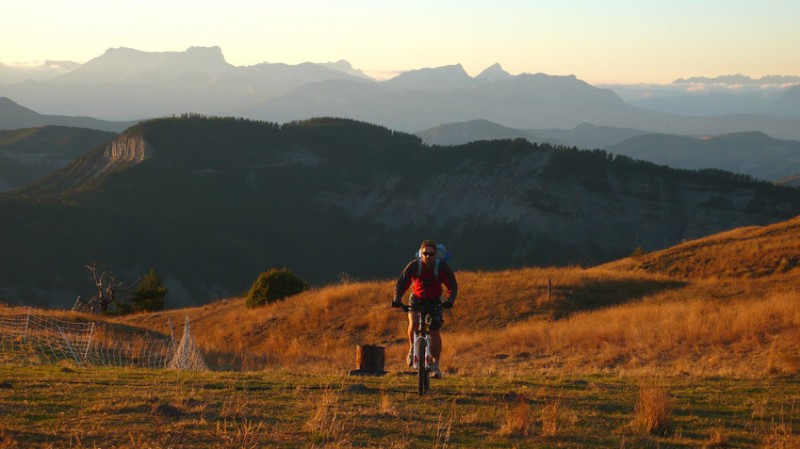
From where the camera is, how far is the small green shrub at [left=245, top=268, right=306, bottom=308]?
120 ft

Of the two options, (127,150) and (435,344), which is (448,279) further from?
(127,150)

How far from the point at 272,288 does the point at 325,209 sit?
4291 inches

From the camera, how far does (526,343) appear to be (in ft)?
67.8

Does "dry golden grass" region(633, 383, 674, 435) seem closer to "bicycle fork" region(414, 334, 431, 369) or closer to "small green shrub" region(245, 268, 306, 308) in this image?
"bicycle fork" region(414, 334, 431, 369)

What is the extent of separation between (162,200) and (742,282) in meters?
117

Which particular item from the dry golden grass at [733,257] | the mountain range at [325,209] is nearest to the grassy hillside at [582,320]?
the dry golden grass at [733,257]

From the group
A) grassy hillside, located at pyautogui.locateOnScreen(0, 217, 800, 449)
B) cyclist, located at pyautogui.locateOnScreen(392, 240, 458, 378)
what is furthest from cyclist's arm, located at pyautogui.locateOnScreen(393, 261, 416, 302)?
grassy hillside, located at pyautogui.locateOnScreen(0, 217, 800, 449)

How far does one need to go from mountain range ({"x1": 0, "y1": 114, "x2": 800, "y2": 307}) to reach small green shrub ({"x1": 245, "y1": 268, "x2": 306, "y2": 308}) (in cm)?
5472

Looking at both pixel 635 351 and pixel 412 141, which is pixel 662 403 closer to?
pixel 635 351

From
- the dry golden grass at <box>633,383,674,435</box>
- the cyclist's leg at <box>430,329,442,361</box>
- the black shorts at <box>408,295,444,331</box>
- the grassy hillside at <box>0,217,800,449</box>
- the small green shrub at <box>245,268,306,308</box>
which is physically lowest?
the small green shrub at <box>245,268,306,308</box>

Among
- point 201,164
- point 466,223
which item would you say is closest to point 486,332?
point 466,223

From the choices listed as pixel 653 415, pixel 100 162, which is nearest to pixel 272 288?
pixel 653 415

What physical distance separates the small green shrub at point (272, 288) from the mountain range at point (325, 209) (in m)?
54.7

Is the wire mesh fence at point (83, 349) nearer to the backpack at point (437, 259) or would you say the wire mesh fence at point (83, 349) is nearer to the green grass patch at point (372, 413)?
the green grass patch at point (372, 413)
